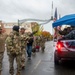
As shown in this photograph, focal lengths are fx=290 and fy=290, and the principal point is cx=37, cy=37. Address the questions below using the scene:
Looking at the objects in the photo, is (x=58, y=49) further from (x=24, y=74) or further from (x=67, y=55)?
(x=24, y=74)

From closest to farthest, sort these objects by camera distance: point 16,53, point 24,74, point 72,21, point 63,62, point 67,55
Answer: point 16,53 < point 24,74 < point 67,55 < point 72,21 < point 63,62

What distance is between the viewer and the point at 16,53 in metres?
9.05

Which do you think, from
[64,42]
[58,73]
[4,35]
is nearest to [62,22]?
[64,42]

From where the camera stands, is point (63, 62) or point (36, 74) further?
point (63, 62)

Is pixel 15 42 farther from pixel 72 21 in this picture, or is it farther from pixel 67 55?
pixel 72 21

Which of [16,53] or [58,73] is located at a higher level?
[16,53]

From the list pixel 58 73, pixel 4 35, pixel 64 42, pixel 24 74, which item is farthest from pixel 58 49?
pixel 4 35

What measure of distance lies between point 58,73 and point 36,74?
34.7 inches

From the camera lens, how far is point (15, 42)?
9.07 meters

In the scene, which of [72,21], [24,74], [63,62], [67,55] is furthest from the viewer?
[63,62]

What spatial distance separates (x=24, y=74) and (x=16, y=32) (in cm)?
176

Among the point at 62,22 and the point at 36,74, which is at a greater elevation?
the point at 62,22

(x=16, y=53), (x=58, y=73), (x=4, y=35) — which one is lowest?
(x=58, y=73)

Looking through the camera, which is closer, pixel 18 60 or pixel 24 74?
pixel 18 60
